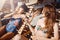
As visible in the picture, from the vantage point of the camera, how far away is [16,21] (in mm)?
2449

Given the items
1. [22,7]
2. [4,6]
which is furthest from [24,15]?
[4,6]

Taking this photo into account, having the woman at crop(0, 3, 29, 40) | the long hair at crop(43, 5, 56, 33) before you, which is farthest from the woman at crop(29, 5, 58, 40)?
the woman at crop(0, 3, 29, 40)

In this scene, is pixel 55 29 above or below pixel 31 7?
below

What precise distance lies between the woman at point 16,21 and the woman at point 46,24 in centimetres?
23

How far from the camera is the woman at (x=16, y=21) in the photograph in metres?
2.41

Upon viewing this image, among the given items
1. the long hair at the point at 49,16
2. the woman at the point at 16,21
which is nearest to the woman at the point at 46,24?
the long hair at the point at 49,16

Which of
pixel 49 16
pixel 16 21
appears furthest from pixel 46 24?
pixel 16 21

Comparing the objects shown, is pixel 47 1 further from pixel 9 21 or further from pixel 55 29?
pixel 9 21

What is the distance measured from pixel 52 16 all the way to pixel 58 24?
13 cm

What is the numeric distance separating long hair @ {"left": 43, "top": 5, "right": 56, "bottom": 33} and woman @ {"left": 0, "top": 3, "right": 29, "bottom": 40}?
10.3 inches

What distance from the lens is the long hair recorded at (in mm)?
2266

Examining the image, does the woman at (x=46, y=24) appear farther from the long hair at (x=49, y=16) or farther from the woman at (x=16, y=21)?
the woman at (x=16, y=21)

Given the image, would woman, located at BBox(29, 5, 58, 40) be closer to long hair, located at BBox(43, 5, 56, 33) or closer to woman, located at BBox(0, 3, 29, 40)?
long hair, located at BBox(43, 5, 56, 33)

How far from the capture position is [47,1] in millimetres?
2350
